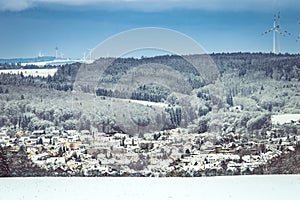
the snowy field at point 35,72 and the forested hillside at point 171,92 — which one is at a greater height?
the snowy field at point 35,72

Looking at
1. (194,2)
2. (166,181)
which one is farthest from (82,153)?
(194,2)

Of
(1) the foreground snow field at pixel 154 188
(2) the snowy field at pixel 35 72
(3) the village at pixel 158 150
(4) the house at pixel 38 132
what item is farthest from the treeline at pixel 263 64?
(4) the house at pixel 38 132

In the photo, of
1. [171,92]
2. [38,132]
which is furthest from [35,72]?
[171,92]

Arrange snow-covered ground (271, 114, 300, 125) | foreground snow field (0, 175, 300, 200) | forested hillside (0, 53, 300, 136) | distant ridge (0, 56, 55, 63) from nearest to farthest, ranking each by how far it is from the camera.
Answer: foreground snow field (0, 175, 300, 200)
forested hillside (0, 53, 300, 136)
snow-covered ground (271, 114, 300, 125)
distant ridge (0, 56, 55, 63)

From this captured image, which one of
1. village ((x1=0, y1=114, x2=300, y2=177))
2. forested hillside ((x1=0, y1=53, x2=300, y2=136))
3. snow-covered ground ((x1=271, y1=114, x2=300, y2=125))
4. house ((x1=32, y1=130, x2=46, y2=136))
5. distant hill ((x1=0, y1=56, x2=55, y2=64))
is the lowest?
village ((x1=0, y1=114, x2=300, y2=177))

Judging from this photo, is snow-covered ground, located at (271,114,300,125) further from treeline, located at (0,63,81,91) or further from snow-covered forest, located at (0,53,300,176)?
treeline, located at (0,63,81,91)

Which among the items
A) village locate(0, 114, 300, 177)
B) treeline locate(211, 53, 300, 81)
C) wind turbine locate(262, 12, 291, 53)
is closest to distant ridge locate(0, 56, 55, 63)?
village locate(0, 114, 300, 177)

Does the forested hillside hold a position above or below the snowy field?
below

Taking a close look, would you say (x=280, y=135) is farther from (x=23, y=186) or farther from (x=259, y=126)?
(x=23, y=186)

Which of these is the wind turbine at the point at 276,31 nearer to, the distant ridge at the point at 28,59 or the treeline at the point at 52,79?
→ the treeline at the point at 52,79
